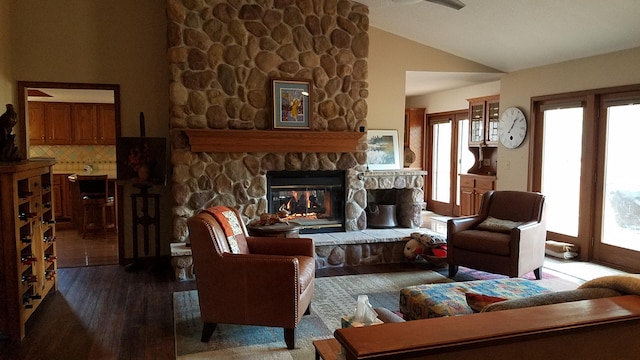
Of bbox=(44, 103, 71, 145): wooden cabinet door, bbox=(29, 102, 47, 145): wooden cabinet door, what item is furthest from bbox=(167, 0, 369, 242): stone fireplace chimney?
bbox=(29, 102, 47, 145): wooden cabinet door

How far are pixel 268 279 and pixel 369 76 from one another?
377 cm

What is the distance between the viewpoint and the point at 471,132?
7.80m

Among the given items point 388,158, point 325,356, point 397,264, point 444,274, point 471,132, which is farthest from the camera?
point 471,132

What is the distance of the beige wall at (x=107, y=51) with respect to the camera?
16.2 ft

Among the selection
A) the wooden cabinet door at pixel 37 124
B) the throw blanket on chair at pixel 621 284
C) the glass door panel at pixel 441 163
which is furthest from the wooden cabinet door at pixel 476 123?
the wooden cabinet door at pixel 37 124

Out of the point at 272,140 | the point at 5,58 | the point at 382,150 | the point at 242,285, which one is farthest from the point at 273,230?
the point at 5,58

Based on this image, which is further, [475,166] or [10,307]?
[475,166]

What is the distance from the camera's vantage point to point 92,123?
322 inches

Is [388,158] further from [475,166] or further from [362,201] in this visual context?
[475,166]

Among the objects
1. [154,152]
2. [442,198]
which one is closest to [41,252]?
[154,152]

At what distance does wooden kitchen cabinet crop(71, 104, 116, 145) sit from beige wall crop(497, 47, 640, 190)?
6521 mm

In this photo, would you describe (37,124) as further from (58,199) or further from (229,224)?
(229,224)

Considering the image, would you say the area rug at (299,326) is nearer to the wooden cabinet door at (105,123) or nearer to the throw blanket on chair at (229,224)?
the throw blanket on chair at (229,224)

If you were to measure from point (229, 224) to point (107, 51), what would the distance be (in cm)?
295
